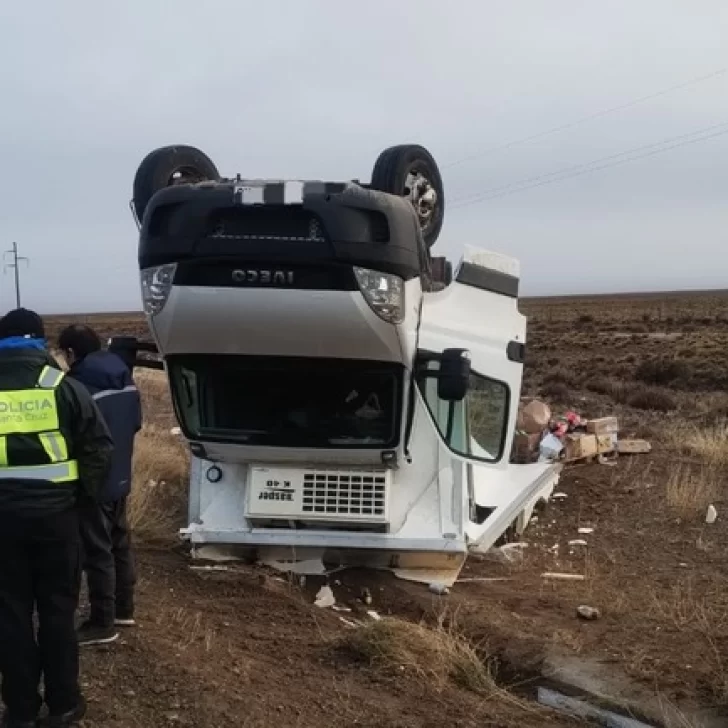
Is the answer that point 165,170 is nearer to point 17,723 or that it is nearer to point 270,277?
point 270,277

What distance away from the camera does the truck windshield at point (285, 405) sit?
26.5ft

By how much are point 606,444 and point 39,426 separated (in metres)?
9.94

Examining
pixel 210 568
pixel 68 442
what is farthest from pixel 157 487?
pixel 68 442

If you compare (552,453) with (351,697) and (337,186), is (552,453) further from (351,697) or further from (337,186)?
(351,697)

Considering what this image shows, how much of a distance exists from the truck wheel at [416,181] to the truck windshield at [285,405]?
4.63 feet

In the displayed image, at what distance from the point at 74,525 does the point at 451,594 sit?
397 cm

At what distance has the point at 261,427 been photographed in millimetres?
8289

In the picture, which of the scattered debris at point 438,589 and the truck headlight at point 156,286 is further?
the scattered debris at point 438,589

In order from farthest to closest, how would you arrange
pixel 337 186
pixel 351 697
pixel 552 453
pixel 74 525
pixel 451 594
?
pixel 552 453 < pixel 451 594 < pixel 337 186 < pixel 351 697 < pixel 74 525

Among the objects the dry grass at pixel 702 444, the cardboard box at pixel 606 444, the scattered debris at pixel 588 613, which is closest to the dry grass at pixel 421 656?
the scattered debris at pixel 588 613

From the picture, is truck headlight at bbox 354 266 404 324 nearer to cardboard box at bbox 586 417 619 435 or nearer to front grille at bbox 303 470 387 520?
front grille at bbox 303 470 387 520

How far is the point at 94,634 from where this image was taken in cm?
595

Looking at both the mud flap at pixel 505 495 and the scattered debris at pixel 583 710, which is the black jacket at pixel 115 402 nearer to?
the scattered debris at pixel 583 710

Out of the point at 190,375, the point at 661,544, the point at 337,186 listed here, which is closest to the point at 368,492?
the point at 190,375
